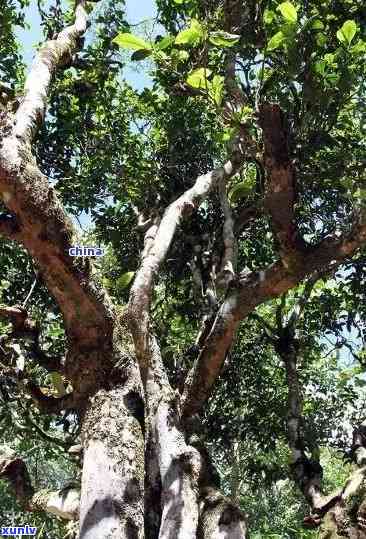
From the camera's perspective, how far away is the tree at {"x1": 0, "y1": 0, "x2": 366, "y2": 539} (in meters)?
3.38

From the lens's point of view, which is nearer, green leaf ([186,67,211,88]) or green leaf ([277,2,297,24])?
green leaf ([277,2,297,24])

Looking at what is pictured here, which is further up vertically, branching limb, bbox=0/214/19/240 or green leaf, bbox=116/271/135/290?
green leaf, bbox=116/271/135/290

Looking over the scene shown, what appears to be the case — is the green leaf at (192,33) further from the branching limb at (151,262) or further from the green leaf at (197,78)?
the branching limb at (151,262)

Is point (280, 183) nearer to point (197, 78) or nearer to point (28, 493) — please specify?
point (197, 78)

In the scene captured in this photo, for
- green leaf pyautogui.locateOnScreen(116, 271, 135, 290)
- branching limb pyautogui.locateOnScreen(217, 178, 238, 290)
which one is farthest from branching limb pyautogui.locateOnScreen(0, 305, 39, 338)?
branching limb pyautogui.locateOnScreen(217, 178, 238, 290)

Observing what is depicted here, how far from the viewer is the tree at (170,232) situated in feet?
11.1

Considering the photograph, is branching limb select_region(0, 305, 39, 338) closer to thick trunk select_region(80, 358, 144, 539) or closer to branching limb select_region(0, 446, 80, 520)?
thick trunk select_region(80, 358, 144, 539)

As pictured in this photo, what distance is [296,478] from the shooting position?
639 centimetres

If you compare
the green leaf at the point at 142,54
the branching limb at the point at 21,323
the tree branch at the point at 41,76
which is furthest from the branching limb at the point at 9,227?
the green leaf at the point at 142,54

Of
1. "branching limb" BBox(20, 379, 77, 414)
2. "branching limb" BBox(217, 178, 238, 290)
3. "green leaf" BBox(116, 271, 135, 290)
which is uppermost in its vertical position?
"branching limb" BBox(217, 178, 238, 290)

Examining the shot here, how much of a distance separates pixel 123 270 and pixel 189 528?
218 inches

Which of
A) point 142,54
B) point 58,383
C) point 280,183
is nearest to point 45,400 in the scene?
point 58,383

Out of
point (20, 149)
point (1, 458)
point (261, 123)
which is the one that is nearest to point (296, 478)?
point (1, 458)

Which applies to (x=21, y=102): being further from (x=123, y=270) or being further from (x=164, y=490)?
(x=123, y=270)
